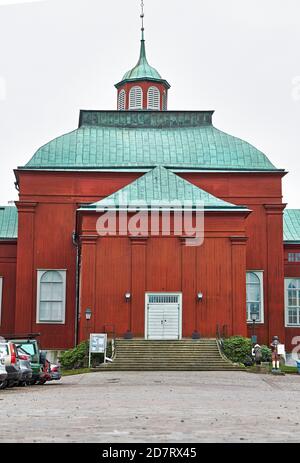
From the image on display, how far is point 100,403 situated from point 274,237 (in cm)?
2792

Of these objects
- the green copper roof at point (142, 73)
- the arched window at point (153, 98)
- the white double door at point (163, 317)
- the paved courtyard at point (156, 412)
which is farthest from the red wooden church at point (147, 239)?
the paved courtyard at point (156, 412)

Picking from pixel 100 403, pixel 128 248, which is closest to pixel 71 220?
pixel 128 248

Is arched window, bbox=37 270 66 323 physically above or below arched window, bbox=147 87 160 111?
below

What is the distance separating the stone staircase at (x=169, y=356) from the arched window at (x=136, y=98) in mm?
20013

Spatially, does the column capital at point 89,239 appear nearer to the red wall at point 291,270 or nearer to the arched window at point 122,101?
the red wall at point 291,270

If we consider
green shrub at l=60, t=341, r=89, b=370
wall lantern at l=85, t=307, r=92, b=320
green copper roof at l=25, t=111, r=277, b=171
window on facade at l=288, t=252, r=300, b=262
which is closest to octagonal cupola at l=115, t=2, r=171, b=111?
green copper roof at l=25, t=111, r=277, b=171

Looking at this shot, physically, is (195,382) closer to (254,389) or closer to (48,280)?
(254,389)

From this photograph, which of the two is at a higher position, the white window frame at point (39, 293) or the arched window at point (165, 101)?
the arched window at point (165, 101)

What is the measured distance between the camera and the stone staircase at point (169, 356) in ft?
111

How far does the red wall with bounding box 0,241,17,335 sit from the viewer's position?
149ft

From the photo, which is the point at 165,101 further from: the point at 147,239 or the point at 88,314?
the point at 88,314

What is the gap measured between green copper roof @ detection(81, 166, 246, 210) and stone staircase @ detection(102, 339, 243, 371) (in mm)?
6530

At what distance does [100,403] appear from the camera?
57.3 feet

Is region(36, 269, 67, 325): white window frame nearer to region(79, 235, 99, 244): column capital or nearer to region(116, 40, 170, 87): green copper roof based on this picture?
region(79, 235, 99, 244): column capital
